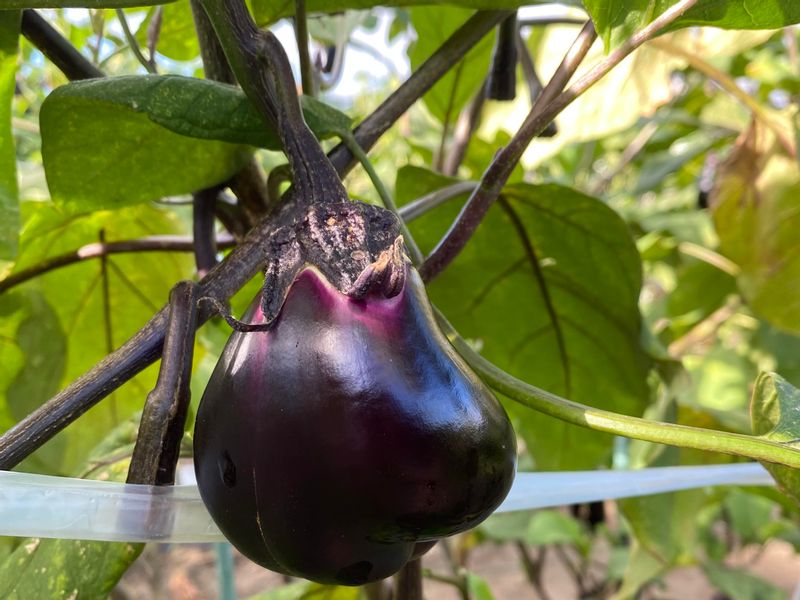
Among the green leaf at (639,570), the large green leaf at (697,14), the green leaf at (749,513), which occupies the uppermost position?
the large green leaf at (697,14)

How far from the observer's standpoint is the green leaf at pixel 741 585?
136 cm

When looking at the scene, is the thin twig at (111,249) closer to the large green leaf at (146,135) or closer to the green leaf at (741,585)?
the large green leaf at (146,135)

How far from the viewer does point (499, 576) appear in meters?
2.05

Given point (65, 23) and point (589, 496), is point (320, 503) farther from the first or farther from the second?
point (65, 23)

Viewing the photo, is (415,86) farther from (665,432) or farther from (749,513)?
(749,513)

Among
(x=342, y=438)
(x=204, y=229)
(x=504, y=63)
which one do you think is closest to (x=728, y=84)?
(x=504, y=63)

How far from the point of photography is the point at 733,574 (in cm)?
142

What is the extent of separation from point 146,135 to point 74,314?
10.9 inches

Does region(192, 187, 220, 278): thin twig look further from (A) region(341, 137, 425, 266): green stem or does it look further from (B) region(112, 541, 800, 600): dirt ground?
(B) region(112, 541, 800, 600): dirt ground

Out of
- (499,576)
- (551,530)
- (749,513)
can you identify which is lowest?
(499,576)

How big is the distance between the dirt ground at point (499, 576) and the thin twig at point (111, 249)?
4.85ft

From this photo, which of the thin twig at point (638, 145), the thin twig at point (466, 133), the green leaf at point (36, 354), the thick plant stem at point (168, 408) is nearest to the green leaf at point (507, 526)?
the thin twig at point (638, 145)

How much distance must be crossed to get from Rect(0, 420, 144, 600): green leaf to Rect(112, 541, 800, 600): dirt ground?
157cm

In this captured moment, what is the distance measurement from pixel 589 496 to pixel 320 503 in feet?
0.67
